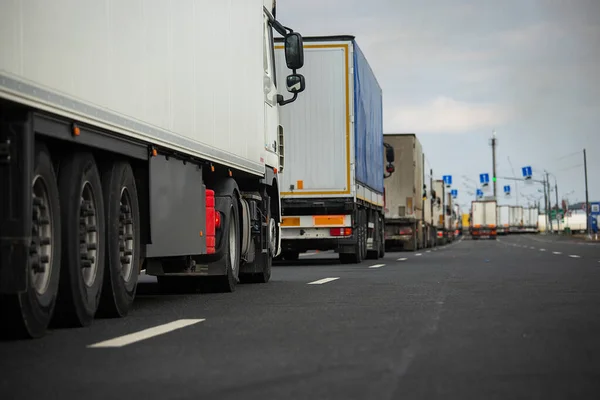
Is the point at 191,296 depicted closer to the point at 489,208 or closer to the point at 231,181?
the point at 231,181

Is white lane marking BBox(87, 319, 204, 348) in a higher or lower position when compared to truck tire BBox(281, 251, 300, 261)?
lower

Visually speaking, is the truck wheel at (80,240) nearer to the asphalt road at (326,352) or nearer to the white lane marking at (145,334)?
the asphalt road at (326,352)

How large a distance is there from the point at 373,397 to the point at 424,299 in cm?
653

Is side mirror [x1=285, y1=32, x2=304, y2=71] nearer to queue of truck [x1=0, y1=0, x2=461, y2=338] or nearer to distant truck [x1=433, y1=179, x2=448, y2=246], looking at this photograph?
queue of truck [x1=0, y1=0, x2=461, y2=338]

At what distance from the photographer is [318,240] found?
24797mm

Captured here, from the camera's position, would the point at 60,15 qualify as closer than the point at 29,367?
No

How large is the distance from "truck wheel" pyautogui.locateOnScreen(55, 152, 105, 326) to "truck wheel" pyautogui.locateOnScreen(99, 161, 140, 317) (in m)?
0.24

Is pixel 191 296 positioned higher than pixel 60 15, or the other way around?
pixel 60 15

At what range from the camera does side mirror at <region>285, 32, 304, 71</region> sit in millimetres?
15516

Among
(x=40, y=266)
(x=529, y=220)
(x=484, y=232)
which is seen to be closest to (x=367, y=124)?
(x=40, y=266)

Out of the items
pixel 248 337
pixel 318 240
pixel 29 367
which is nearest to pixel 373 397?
pixel 29 367

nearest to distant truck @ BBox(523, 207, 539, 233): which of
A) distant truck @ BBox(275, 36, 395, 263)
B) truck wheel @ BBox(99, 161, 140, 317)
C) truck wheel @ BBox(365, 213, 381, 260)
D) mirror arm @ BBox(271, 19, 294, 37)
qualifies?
truck wheel @ BBox(365, 213, 381, 260)

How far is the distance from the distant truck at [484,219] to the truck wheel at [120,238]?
3813 inches

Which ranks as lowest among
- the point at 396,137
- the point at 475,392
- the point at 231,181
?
the point at 475,392
